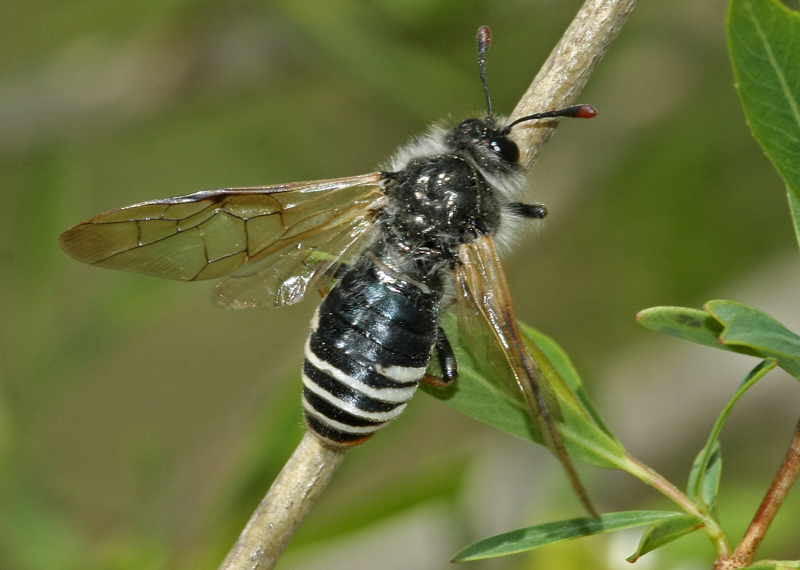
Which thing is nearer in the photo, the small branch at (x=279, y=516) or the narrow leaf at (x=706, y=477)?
the narrow leaf at (x=706, y=477)

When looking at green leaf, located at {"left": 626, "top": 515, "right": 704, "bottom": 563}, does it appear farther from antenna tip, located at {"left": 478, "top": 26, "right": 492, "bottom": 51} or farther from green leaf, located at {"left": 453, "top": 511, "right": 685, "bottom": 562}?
antenna tip, located at {"left": 478, "top": 26, "right": 492, "bottom": 51}

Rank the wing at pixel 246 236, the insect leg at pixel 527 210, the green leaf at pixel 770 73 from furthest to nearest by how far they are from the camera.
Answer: the insect leg at pixel 527 210 → the wing at pixel 246 236 → the green leaf at pixel 770 73

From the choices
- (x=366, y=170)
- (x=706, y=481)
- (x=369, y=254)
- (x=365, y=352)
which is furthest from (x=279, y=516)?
(x=366, y=170)

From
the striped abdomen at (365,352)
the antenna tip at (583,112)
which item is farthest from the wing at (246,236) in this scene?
the antenna tip at (583,112)

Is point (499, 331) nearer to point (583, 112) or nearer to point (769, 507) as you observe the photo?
point (583, 112)

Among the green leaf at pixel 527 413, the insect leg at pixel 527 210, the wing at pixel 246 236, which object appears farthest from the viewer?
the insect leg at pixel 527 210

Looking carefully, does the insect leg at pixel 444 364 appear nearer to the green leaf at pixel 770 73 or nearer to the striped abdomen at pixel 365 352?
the striped abdomen at pixel 365 352

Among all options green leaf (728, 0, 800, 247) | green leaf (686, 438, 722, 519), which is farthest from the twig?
green leaf (686, 438, 722, 519)
